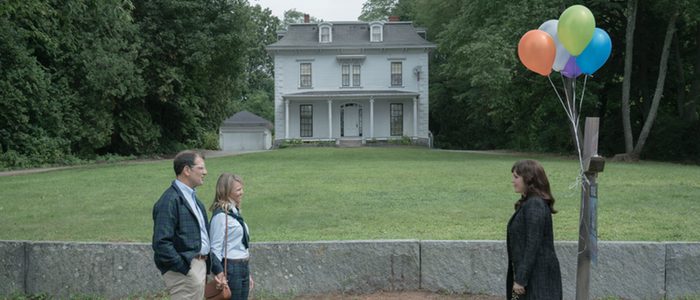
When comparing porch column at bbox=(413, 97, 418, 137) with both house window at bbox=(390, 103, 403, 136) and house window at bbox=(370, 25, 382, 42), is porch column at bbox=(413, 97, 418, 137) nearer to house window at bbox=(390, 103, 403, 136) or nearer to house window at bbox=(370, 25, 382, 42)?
house window at bbox=(390, 103, 403, 136)

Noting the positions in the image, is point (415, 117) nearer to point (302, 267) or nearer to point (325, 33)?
point (325, 33)

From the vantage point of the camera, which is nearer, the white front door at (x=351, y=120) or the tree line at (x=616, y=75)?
the tree line at (x=616, y=75)

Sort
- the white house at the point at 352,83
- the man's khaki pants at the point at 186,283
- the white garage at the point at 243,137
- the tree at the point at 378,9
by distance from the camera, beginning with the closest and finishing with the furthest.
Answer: the man's khaki pants at the point at 186,283, the white house at the point at 352,83, the white garage at the point at 243,137, the tree at the point at 378,9

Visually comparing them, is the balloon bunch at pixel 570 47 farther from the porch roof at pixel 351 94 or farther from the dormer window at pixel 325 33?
the dormer window at pixel 325 33

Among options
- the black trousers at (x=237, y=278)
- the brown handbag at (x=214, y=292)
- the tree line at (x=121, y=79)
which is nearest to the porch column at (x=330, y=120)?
the tree line at (x=121, y=79)

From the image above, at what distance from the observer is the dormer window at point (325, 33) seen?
4159 centimetres

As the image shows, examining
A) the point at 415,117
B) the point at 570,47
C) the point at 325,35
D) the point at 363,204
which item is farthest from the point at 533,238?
the point at 325,35

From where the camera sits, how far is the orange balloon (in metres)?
6.53

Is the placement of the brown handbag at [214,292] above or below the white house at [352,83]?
below

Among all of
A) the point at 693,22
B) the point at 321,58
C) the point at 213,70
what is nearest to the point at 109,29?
the point at 213,70

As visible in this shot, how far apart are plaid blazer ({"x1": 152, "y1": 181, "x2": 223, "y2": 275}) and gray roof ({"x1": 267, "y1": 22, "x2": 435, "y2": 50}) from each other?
120 feet

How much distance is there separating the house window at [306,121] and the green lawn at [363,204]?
2278 centimetres

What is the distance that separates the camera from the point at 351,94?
40.1 metres

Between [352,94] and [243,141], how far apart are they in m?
11.7
